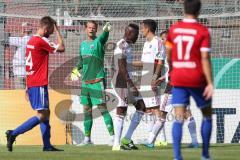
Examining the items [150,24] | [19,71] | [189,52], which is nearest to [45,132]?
[150,24]

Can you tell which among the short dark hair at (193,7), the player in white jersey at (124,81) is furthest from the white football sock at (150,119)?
the short dark hair at (193,7)

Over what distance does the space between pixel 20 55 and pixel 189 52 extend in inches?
458

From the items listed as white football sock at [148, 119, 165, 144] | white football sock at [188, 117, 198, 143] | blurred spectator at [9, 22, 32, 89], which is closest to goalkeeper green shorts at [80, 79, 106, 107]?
white football sock at [148, 119, 165, 144]

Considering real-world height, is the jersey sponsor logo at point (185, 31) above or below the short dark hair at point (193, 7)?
below

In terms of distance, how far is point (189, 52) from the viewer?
1009 cm

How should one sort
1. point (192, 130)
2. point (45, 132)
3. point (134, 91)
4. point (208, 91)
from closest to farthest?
point (208, 91)
point (45, 132)
point (134, 91)
point (192, 130)

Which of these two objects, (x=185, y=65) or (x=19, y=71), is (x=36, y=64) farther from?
(x=19, y=71)

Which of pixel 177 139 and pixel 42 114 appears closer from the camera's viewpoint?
Result: pixel 177 139

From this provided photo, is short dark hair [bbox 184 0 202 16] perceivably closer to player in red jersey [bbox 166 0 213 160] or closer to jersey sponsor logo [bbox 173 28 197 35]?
player in red jersey [bbox 166 0 213 160]

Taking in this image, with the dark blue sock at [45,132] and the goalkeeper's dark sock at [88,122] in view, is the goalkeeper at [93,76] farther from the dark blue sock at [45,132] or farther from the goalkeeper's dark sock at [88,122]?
the dark blue sock at [45,132]

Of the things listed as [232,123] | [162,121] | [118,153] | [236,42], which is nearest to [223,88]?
[232,123]

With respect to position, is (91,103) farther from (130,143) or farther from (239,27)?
(239,27)

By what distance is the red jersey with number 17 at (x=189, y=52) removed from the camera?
32.9ft

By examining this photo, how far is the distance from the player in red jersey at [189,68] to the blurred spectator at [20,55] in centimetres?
1066
